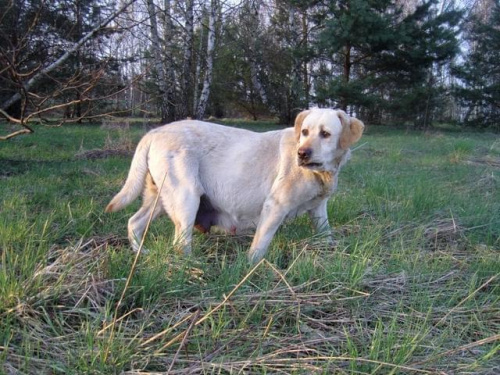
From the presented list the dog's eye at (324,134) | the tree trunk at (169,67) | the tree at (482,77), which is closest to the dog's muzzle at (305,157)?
the dog's eye at (324,134)

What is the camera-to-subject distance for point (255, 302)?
2.21 m

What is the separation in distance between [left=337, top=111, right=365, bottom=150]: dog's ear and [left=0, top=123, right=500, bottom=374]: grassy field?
2.40 ft

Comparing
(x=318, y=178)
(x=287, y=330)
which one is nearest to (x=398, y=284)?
(x=287, y=330)

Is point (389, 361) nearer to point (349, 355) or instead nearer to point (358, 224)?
point (349, 355)

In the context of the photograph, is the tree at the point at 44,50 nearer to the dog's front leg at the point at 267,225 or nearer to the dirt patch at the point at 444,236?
the dog's front leg at the point at 267,225

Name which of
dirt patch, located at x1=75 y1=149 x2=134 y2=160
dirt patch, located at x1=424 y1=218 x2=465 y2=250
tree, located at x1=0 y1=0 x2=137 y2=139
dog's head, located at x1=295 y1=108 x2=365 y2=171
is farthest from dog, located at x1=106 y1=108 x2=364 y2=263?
dirt patch, located at x1=75 y1=149 x2=134 y2=160

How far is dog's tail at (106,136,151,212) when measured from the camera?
3.55 metres

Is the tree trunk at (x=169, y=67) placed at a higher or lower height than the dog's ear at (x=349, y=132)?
higher

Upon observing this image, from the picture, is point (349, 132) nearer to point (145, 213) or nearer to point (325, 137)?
point (325, 137)

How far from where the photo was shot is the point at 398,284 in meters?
2.62

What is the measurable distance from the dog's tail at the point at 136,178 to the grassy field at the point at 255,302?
1.11ft

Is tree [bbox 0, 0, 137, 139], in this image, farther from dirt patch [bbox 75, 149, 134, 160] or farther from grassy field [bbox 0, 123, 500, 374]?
grassy field [bbox 0, 123, 500, 374]

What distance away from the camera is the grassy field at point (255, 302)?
1757 mm

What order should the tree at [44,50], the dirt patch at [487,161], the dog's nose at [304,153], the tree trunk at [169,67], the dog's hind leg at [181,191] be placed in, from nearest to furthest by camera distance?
the dog's nose at [304,153]
the dog's hind leg at [181,191]
the tree at [44,50]
the dirt patch at [487,161]
the tree trunk at [169,67]
